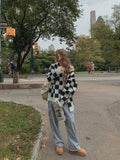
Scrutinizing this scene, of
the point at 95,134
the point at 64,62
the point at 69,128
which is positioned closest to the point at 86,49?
the point at 95,134

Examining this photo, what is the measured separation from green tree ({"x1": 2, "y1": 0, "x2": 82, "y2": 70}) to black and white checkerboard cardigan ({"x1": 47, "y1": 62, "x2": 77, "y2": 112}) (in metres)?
19.5

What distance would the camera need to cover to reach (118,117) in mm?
5453

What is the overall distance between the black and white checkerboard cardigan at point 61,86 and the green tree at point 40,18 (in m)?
19.5

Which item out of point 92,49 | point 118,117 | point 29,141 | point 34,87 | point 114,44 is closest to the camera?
point 29,141

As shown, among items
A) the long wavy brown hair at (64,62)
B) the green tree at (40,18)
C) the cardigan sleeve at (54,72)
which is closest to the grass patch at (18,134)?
the cardigan sleeve at (54,72)

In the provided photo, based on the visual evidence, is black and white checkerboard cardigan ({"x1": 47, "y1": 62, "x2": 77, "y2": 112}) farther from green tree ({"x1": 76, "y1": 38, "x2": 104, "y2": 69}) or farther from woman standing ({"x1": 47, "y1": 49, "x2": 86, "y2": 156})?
green tree ({"x1": 76, "y1": 38, "x2": 104, "y2": 69})

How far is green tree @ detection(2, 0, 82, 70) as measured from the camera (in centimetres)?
2073

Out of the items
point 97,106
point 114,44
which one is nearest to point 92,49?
point 114,44

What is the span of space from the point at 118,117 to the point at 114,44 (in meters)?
13.3

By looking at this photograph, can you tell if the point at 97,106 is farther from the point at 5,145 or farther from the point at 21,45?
the point at 21,45

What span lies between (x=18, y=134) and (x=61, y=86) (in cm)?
155

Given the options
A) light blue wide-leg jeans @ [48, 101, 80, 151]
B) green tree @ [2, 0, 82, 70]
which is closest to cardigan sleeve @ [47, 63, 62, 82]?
light blue wide-leg jeans @ [48, 101, 80, 151]

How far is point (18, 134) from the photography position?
3.63m

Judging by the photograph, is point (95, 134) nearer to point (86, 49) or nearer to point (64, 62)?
point (64, 62)
